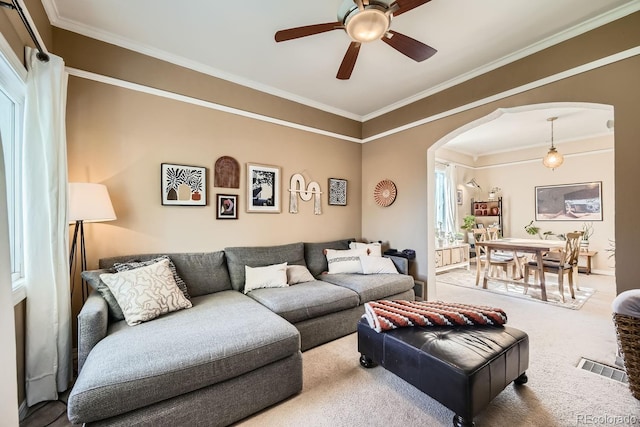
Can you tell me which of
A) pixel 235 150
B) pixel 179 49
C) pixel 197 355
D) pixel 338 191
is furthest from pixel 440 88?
pixel 197 355

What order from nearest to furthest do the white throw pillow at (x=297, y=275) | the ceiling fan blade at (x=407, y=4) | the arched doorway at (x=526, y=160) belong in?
the ceiling fan blade at (x=407, y=4)
the white throw pillow at (x=297, y=275)
the arched doorway at (x=526, y=160)

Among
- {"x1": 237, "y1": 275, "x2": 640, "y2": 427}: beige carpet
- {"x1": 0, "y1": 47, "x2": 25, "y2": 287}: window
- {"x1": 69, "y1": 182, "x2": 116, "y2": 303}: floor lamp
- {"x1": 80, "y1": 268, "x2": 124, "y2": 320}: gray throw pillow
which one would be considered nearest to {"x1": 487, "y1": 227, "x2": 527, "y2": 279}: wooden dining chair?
{"x1": 237, "y1": 275, "x2": 640, "y2": 427}: beige carpet

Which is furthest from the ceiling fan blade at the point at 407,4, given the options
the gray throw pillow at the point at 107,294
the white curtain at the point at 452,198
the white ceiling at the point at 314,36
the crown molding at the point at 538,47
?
the white curtain at the point at 452,198

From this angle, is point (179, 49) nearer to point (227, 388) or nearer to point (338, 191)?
point (338, 191)

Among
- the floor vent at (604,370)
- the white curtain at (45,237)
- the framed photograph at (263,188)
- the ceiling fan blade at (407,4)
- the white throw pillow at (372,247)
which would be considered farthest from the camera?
the white throw pillow at (372,247)

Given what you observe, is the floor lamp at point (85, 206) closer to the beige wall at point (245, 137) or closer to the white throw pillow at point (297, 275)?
the beige wall at point (245, 137)

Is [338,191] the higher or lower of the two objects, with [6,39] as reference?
lower

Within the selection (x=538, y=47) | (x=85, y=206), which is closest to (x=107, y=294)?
(x=85, y=206)

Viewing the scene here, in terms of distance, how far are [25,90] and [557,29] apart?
13.7 ft

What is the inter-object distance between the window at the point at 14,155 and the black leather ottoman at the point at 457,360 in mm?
2586

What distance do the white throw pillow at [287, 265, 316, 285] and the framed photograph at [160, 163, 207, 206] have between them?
1215mm

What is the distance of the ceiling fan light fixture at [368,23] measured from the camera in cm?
160

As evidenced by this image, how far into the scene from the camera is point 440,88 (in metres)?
3.33

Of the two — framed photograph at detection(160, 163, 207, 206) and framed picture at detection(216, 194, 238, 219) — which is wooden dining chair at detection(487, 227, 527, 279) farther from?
framed photograph at detection(160, 163, 207, 206)
